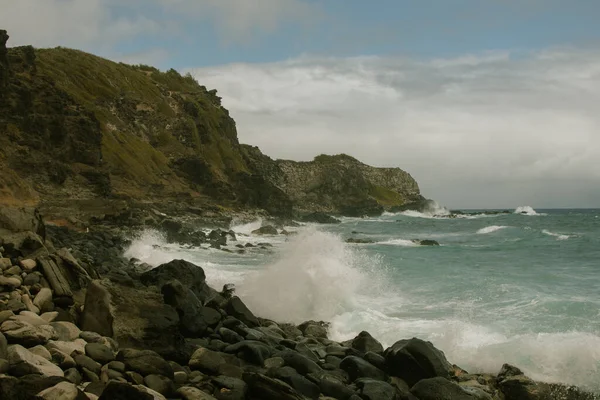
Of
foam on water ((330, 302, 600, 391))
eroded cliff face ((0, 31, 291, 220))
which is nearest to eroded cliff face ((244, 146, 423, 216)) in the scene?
eroded cliff face ((0, 31, 291, 220))

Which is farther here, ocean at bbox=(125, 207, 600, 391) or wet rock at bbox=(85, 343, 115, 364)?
ocean at bbox=(125, 207, 600, 391)

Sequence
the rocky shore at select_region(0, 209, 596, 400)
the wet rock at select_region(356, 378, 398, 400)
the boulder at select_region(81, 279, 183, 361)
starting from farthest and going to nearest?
the wet rock at select_region(356, 378, 398, 400) → the boulder at select_region(81, 279, 183, 361) → the rocky shore at select_region(0, 209, 596, 400)

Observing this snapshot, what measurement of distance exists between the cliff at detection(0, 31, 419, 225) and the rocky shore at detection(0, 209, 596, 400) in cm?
1763

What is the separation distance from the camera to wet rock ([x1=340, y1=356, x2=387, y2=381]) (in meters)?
8.48

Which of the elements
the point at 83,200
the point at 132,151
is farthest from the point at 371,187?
the point at 83,200

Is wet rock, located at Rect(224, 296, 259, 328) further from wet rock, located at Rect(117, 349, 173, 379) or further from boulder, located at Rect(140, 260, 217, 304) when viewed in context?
wet rock, located at Rect(117, 349, 173, 379)

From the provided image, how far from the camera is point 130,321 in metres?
7.50

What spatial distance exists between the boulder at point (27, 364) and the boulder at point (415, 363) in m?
5.10

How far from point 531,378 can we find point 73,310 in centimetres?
750

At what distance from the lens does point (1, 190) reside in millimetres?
24203

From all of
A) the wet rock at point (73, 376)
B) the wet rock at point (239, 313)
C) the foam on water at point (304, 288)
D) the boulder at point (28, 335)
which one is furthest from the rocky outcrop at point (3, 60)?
the wet rock at point (73, 376)

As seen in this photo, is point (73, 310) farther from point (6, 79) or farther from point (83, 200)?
point (6, 79)

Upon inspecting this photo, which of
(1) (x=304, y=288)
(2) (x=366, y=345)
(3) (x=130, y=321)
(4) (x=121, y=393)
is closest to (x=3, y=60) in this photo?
(1) (x=304, y=288)

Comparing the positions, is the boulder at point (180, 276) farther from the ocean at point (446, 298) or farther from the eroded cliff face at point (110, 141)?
the eroded cliff face at point (110, 141)
